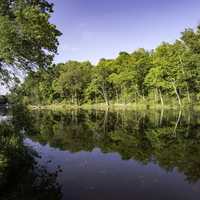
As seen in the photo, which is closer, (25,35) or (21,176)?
(21,176)

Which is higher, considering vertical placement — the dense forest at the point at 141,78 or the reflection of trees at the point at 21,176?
the dense forest at the point at 141,78

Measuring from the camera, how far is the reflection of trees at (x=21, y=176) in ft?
40.5

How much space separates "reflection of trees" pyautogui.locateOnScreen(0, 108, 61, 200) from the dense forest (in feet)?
118

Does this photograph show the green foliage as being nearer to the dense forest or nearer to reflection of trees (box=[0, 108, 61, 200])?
reflection of trees (box=[0, 108, 61, 200])

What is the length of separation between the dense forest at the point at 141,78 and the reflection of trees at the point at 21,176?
35914mm

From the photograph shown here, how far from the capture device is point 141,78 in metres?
78.2

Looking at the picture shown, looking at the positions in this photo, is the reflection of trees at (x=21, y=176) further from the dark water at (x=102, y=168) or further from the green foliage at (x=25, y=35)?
the green foliage at (x=25, y=35)

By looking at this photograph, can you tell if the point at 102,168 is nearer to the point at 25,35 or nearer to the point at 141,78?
the point at 25,35

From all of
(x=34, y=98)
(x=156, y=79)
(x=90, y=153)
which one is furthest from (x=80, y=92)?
(x=90, y=153)

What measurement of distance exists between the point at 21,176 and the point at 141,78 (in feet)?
217

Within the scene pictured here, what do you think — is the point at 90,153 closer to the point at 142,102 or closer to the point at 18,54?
the point at 18,54

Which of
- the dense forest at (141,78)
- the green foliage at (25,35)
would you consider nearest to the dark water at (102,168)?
the green foliage at (25,35)

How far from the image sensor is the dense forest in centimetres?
6694

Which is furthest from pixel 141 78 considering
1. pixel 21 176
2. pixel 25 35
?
pixel 21 176
